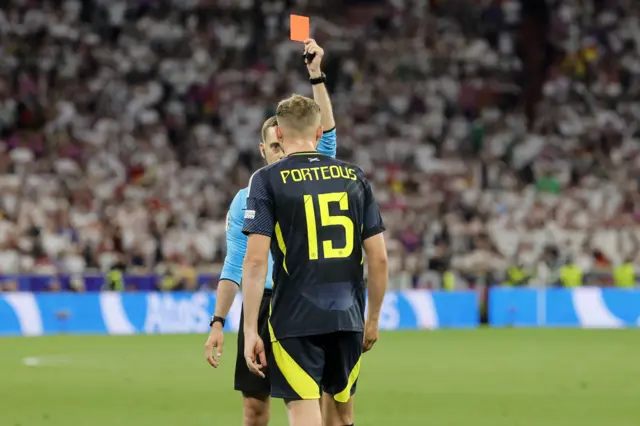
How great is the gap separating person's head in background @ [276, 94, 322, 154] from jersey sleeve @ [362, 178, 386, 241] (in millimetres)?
342

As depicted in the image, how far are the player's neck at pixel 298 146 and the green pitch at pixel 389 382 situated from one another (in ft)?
15.0

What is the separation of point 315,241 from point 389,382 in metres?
7.97

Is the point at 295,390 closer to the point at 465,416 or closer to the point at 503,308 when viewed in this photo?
the point at 465,416

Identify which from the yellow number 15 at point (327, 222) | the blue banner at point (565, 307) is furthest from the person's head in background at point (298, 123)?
the blue banner at point (565, 307)

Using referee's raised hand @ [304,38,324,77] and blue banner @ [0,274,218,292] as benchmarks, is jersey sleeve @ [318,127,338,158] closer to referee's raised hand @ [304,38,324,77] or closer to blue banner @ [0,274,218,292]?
referee's raised hand @ [304,38,324,77]

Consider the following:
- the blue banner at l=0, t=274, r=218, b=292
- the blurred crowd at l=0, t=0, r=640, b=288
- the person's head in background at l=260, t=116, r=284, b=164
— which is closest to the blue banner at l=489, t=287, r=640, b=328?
the blurred crowd at l=0, t=0, r=640, b=288

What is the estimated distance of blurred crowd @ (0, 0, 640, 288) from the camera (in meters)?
23.7

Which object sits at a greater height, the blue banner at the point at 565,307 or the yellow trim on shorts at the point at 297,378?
the yellow trim on shorts at the point at 297,378

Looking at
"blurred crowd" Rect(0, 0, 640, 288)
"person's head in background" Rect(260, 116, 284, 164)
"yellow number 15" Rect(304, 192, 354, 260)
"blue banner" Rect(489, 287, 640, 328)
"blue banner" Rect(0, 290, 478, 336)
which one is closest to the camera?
"yellow number 15" Rect(304, 192, 354, 260)

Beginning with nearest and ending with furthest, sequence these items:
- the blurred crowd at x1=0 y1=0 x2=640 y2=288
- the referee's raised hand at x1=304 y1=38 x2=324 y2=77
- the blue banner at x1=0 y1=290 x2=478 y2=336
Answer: the referee's raised hand at x1=304 y1=38 x2=324 y2=77, the blue banner at x1=0 y1=290 x2=478 y2=336, the blurred crowd at x1=0 y1=0 x2=640 y2=288

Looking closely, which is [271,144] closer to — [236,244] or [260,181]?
[236,244]

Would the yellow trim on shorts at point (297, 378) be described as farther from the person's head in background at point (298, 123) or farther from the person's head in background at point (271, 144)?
the person's head in background at point (271, 144)

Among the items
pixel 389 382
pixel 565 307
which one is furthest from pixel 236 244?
pixel 565 307

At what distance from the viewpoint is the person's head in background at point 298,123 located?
623cm
